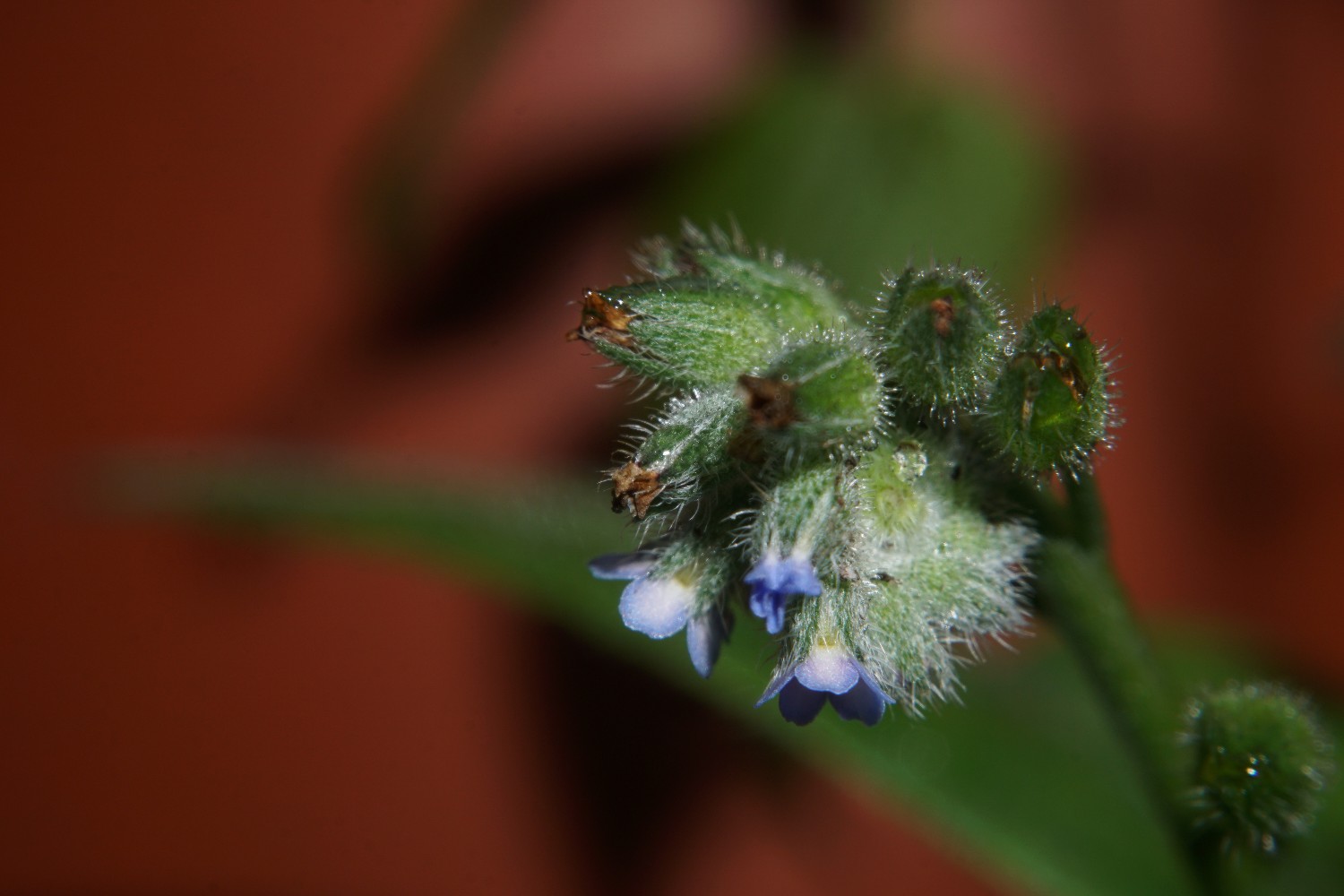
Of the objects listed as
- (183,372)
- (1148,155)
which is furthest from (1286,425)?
(183,372)

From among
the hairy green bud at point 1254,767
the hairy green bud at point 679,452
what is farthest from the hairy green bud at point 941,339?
the hairy green bud at point 1254,767

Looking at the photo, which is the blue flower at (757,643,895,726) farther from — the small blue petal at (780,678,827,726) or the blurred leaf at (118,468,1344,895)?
the blurred leaf at (118,468,1344,895)

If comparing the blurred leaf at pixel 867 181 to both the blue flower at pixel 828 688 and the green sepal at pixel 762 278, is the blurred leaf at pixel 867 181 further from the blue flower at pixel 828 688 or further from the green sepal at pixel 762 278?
the blue flower at pixel 828 688

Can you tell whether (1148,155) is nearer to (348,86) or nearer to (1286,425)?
(1286,425)

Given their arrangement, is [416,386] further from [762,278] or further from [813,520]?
[813,520]

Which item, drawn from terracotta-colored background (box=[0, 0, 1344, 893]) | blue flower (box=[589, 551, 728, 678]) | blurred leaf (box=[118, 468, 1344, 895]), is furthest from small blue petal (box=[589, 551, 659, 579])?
terracotta-colored background (box=[0, 0, 1344, 893])

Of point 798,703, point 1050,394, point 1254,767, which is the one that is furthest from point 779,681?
point 1254,767
